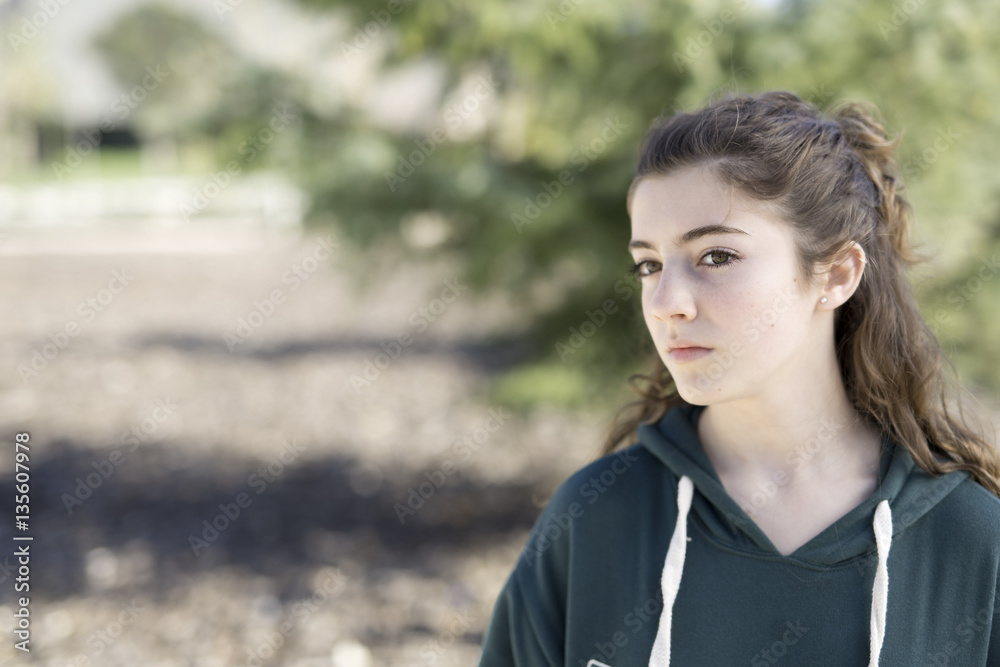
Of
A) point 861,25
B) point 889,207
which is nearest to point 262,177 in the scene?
point 861,25

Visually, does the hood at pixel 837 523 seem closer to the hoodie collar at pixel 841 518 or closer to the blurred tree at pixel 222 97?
the hoodie collar at pixel 841 518

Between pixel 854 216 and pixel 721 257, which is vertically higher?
pixel 854 216

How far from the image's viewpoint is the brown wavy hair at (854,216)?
155cm

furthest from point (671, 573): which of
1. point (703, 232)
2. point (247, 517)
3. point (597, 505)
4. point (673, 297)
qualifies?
point (247, 517)

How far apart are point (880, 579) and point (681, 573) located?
35 centimetres

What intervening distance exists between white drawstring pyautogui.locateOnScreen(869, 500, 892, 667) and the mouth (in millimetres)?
449

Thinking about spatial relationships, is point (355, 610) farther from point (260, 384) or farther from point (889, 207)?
point (260, 384)

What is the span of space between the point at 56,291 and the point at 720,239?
537 inches

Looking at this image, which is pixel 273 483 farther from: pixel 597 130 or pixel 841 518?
pixel 841 518

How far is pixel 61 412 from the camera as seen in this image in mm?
7051

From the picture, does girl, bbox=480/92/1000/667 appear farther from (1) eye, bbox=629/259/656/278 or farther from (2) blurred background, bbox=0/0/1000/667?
(2) blurred background, bbox=0/0/1000/667

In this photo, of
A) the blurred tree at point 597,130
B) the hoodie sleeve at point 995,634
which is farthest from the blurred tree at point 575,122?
the hoodie sleeve at point 995,634

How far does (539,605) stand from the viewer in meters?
1.67

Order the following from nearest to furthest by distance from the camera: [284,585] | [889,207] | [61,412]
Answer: [889,207], [284,585], [61,412]
